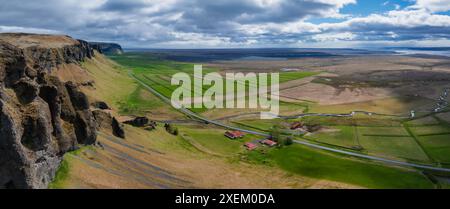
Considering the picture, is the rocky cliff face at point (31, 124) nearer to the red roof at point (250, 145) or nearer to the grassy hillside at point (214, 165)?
the grassy hillside at point (214, 165)

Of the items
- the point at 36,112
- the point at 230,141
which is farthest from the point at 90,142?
the point at 230,141

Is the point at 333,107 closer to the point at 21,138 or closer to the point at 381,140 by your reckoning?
the point at 381,140

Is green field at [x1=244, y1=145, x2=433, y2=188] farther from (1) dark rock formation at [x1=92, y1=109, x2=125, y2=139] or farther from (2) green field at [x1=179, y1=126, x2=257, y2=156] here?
(1) dark rock formation at [x1=92, y1=109, x2=125, y2=139]

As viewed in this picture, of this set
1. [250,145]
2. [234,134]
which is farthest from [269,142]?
[234,134]

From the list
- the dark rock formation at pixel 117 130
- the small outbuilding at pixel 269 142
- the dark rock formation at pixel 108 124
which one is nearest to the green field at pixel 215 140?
the small outbuilding at pixel 269 142

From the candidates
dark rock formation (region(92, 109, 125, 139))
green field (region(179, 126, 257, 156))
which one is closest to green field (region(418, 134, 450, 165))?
green field (region(179, 126, 257, 156))

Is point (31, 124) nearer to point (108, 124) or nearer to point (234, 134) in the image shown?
point (108, 124)
